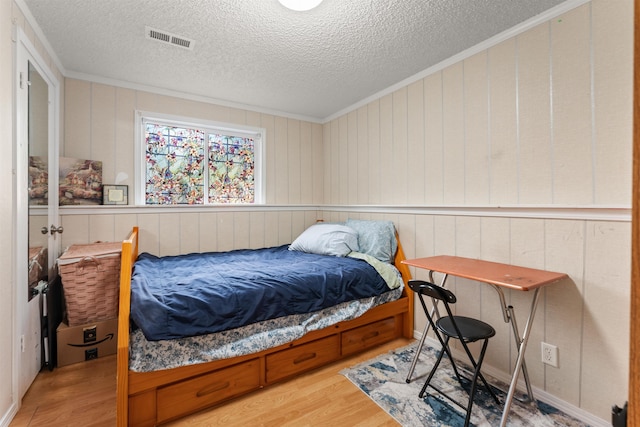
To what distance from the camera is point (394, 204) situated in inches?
116

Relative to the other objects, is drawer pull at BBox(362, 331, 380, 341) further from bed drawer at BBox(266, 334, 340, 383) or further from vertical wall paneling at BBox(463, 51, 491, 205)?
vertical wall paneling at BBox(463, 51, 491, 205)

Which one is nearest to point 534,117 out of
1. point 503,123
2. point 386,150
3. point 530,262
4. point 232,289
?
point 503,123

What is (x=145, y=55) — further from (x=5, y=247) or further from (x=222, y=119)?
(x=5, y=247)

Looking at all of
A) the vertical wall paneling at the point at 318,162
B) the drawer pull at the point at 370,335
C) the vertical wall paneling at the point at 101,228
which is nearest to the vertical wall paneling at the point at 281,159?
the vertical wall paneling at the point at 318,162

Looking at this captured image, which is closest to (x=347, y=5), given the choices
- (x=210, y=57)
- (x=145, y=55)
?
(x=210, y=57)

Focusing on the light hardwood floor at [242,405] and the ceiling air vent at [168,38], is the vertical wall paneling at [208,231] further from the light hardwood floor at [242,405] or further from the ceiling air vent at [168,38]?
the ceiling air vent at [168,38]

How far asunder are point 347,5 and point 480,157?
4.53 feet

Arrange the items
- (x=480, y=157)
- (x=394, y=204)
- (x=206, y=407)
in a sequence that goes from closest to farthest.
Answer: (x=206, y=407) → (x=480, y=157) → (x=394, y=204)

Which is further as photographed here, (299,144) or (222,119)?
(299,144)

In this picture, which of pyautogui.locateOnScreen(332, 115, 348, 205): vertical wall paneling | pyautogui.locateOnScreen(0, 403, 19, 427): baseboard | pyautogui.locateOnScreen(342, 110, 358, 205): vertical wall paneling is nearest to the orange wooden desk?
pyautogui.locateOnScreen(342, 110, 358, 205): vertical wall paneling

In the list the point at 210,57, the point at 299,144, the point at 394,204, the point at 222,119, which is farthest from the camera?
the point at 299,144

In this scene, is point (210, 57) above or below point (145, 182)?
above

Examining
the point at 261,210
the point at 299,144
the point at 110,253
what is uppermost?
the point at 299,144

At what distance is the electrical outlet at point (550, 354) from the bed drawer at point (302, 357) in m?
1.32
